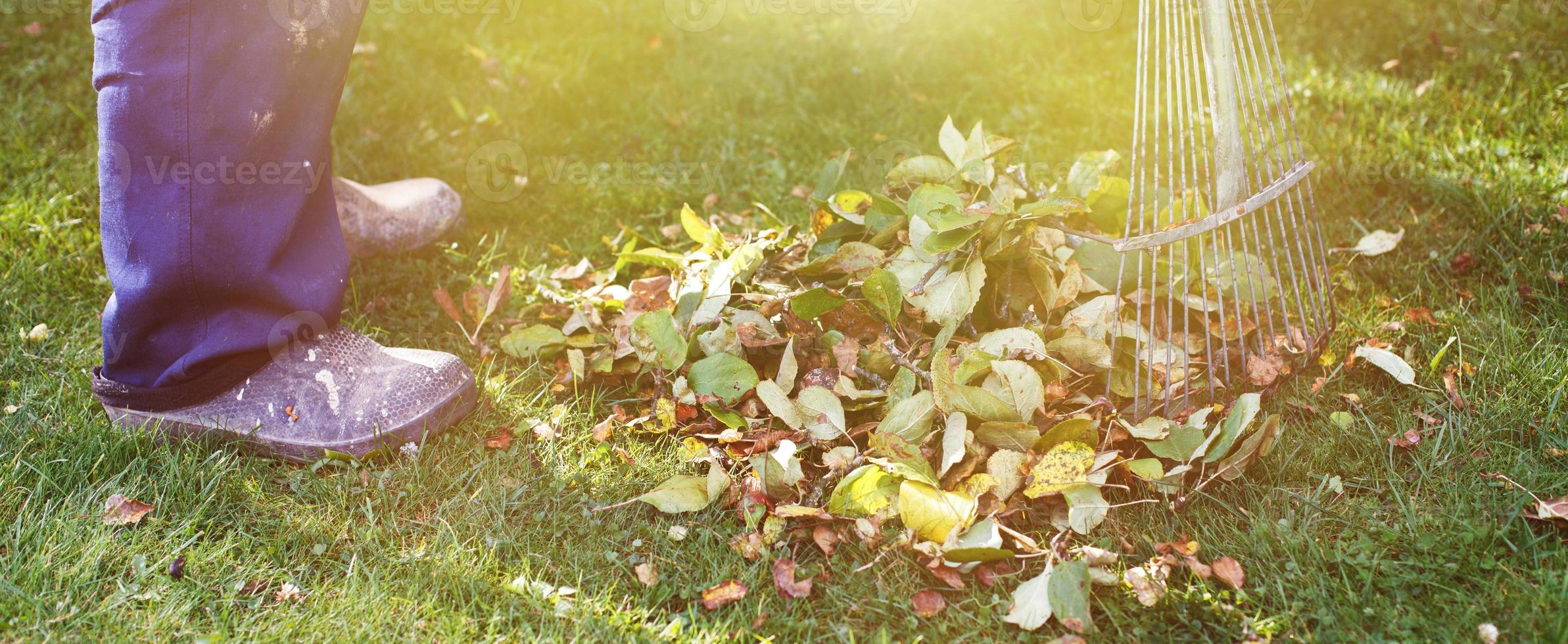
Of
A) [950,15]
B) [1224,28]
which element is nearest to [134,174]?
[1224,28]

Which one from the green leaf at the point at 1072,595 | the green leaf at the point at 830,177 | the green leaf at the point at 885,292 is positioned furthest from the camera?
the green leaf at the point at 830,177

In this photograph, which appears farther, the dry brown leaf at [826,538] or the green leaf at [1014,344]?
the green leaf at [1014,344]

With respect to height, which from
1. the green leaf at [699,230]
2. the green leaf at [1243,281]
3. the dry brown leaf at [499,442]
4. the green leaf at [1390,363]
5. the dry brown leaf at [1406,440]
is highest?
the green leaf at [1243,281]

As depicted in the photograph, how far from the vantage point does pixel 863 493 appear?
1.74 metres

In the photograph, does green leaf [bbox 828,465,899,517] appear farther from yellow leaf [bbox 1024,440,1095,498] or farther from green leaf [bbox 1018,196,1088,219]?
green leaf [bbox 1018,196,1088,219]

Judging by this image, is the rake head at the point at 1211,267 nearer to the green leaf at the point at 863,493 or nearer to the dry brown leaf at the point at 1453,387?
the dry brown leaf at the point at 1453,387

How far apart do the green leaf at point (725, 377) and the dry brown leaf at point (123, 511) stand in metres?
1.04

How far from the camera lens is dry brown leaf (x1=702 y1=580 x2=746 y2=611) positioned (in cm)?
161

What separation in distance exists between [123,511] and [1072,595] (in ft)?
5.49

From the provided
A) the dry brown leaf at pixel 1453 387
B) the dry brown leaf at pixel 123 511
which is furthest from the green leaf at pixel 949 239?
the dry brown leaf at pixel 123 511

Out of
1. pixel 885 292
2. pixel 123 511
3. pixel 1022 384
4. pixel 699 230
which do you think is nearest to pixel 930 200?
pixel 885 292

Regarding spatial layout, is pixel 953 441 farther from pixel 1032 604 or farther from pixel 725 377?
pixel 725 377

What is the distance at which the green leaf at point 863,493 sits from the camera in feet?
5.72

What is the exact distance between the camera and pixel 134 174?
5.63ft
